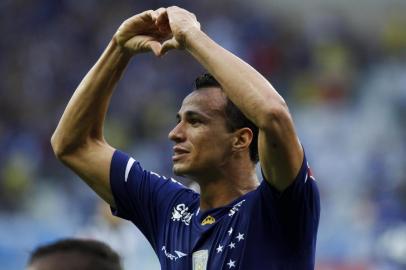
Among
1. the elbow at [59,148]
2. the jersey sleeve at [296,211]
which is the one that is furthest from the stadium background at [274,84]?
the jersey sleeve at [296,211]

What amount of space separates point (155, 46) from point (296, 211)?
3.39 feet

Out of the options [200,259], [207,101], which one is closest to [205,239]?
[200,259]

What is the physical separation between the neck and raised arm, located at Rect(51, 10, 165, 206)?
19.5 inches

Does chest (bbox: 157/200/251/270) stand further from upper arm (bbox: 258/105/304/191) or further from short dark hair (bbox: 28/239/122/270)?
short dark hair (bbox: 28/239/122/270)

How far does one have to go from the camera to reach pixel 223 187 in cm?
472

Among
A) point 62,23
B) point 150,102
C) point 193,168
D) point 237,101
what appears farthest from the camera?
point 62,23

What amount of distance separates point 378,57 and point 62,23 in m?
5.47

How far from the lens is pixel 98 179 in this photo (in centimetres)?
494

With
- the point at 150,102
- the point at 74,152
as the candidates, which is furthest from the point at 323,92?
the point at 74,152

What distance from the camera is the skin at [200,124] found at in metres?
4.25

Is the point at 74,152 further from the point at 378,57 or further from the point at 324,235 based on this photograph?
the point at 378,57

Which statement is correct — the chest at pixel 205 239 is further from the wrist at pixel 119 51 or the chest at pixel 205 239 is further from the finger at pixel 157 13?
the finger at pixel 157 13

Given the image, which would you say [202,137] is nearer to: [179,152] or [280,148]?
[179,152]

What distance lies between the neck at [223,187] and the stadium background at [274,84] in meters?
7.79
